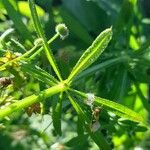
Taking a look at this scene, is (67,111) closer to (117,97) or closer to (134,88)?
(117,97)

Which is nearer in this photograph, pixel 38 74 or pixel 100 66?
pixel 38 74

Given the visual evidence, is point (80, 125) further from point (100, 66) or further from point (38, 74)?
point (100, 66)

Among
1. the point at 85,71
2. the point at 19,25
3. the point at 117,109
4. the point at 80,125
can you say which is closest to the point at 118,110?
the point at 117,109

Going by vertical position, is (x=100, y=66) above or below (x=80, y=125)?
above

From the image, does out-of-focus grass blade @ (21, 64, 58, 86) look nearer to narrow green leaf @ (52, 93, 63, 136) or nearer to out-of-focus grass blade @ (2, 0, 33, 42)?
narrow green leaf @ (52, 93, 63, 136)

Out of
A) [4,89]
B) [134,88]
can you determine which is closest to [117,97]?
[134,88]

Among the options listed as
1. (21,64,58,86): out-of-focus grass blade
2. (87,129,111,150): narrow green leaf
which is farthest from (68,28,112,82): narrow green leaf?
(87,129,111,150): narrow green leaf

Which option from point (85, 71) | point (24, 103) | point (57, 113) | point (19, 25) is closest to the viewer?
point (24, 103)
